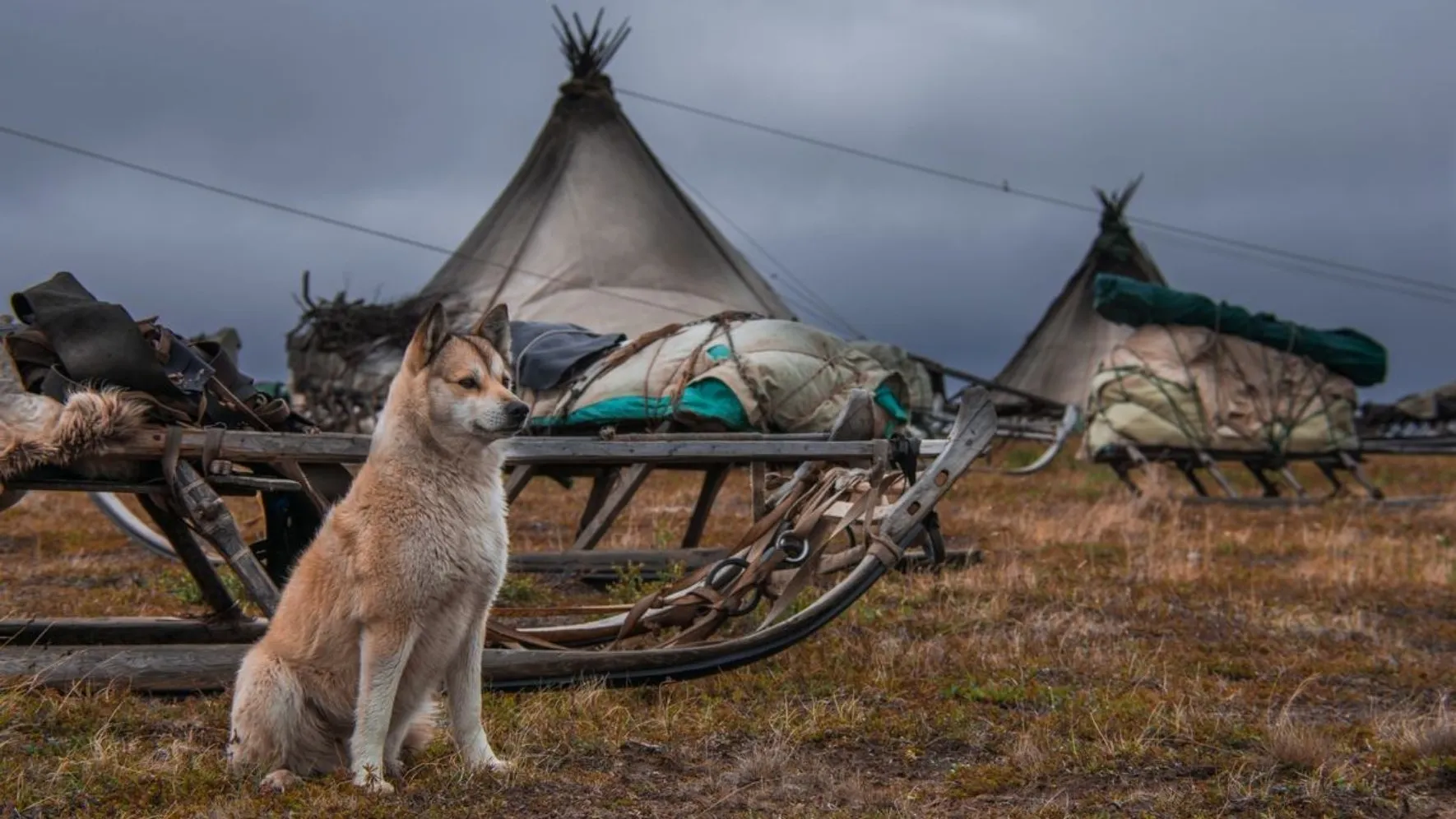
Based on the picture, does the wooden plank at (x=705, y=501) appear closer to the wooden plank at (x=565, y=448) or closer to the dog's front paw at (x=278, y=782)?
the wooden plank at (x=565, y=448)

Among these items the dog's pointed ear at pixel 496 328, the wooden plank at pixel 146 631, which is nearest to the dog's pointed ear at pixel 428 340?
the dog's pointed ear at pixel 496 328

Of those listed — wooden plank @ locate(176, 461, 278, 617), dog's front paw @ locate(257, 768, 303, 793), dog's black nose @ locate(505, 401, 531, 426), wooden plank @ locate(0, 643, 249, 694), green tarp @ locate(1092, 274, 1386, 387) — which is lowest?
wooden plank @ locate(0, 643, 249, 694)

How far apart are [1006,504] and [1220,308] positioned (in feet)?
13.5

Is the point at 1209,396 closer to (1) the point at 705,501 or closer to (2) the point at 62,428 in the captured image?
(1) the point at 705,501

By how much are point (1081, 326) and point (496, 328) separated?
27.8 meters

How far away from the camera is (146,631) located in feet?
19.4

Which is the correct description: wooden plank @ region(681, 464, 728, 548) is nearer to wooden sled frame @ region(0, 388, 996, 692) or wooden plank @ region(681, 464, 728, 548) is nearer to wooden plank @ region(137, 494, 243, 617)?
wooden sled frame @ region(0, 388, 996, 692)

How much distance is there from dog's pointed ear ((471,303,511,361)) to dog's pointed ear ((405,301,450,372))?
0.13 metres

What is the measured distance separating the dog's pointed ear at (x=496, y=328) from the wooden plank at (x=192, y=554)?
72.7 inches

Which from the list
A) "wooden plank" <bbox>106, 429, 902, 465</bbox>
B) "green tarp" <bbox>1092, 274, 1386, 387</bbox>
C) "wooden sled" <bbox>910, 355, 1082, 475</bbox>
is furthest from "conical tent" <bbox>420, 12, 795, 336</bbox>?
"wooden plank" <bbox>106, 429, 902, 465</bbox>

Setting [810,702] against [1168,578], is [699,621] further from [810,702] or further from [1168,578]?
[1168,578]

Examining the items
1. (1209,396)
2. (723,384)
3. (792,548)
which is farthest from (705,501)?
(1209,396)

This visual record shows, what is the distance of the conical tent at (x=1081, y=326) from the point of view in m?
30.1

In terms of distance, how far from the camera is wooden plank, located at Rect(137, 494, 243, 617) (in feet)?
18.1
